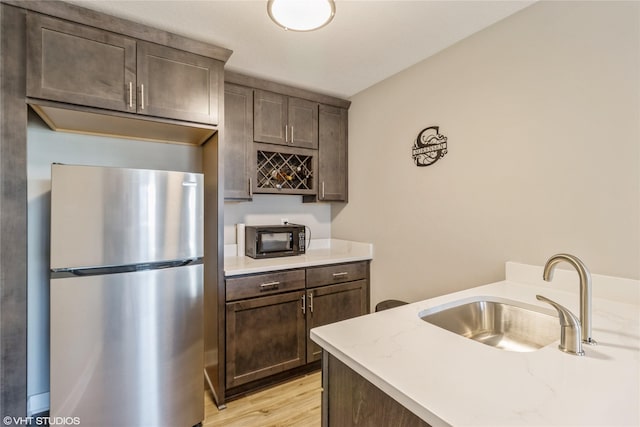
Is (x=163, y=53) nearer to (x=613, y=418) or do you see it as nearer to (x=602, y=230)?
Result: (x=613, y=418)

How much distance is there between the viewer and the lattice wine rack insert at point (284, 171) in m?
2.61

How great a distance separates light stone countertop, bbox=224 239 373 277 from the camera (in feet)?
6.91

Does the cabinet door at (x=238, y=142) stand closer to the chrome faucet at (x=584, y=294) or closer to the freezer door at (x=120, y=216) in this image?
the freezer door at (x=120, y=216)

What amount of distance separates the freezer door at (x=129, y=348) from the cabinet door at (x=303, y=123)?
1.43 metres

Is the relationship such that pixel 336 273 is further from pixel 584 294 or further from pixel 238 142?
pixel 584 294

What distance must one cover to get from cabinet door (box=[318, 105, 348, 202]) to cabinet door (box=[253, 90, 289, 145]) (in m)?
0.39

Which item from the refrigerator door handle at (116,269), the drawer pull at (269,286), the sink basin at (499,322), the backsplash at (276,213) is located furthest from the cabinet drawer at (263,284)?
the sink basin at (499,322)

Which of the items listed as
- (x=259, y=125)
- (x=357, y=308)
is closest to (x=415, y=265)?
(x=357, y=308)

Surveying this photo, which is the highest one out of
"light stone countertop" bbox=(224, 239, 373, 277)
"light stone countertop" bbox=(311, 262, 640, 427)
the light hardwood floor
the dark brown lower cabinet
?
"light stone countertop" bbox=(224, 239, 373, 277)

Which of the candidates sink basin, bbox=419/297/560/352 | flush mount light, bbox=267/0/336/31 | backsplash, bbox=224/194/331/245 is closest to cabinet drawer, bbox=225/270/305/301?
backsplash, bbox=224/194/331/245

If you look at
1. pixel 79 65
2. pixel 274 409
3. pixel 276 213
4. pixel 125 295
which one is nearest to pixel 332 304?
pixel 274 409

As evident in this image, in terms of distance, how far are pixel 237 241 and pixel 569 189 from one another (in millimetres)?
2330

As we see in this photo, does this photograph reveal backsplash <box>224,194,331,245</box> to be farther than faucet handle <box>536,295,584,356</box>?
Yes

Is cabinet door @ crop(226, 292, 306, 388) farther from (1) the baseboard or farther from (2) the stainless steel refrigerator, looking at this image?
(1) the baseboard
